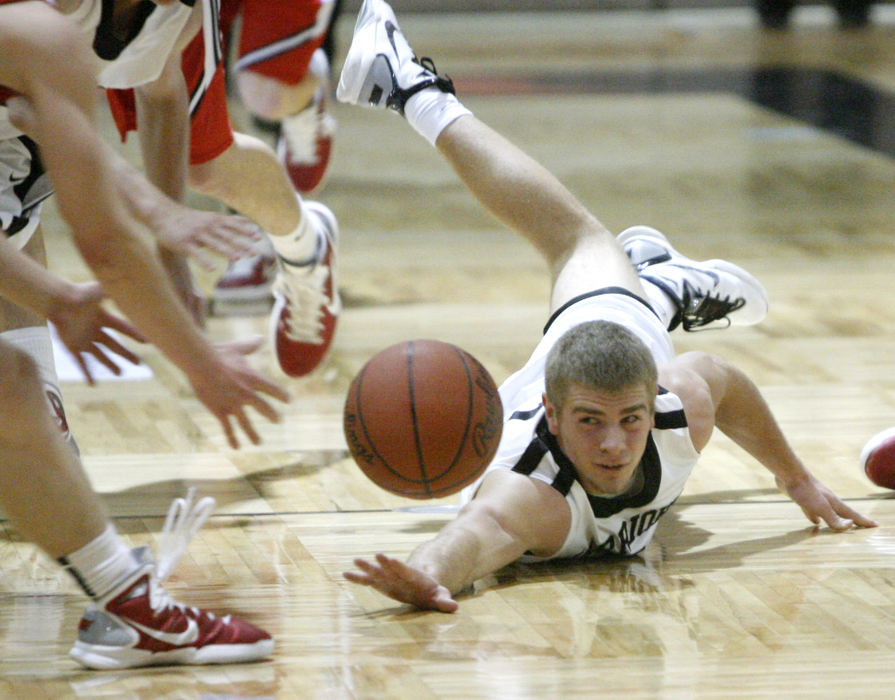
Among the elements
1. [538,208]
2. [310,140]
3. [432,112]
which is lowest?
[310,140]

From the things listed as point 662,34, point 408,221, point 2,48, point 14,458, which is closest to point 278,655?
point 14,458

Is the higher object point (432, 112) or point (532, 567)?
point (432, 112)

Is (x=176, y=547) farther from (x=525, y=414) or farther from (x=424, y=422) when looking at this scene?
(x=525, y=414)

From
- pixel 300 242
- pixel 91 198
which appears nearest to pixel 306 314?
pixel 300 242

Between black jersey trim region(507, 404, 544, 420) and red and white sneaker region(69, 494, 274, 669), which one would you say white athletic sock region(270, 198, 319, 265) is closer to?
black jersey trim region(507, 404, 544, 420)

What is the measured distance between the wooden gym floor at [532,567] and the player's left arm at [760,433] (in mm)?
71

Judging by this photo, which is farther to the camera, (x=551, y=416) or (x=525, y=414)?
(x=525, y=414)

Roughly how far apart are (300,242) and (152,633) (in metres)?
2.03

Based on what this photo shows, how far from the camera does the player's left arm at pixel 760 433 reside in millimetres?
3363

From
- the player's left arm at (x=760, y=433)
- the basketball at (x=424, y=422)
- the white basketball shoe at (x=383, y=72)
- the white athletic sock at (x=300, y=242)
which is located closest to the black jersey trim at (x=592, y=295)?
the player's left arm at (x=760, y=433)

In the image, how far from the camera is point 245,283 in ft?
18.7

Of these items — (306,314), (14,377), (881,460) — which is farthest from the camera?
(306,314)

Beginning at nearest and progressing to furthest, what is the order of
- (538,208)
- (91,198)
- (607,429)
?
(91,198)
(607,429)
(538,208)

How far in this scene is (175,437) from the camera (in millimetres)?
4117
